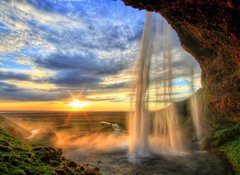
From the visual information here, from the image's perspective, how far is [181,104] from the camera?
5581 cm

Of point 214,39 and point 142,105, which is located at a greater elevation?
point 214,39

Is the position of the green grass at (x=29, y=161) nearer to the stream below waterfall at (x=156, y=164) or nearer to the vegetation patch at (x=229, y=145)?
the stream below waterfall at (x=156, y=164)

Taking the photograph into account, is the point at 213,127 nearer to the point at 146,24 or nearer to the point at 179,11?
the point at 146,24

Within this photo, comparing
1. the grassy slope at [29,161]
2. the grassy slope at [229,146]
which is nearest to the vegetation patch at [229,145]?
the grassy slope at [229,146]

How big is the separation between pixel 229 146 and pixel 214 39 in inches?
510

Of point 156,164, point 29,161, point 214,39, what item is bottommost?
point 156,164

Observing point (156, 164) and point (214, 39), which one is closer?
point (156, 164)

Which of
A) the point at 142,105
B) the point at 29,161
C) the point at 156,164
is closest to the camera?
the point at 29,161

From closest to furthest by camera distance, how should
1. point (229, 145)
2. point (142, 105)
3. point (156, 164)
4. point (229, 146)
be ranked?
1. point (156, 164)
2. point (229, 146)
3. point (229, 145)
4. point (142, 105)

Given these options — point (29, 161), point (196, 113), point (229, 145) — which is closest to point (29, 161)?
point (29, 161)

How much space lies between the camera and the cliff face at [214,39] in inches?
535

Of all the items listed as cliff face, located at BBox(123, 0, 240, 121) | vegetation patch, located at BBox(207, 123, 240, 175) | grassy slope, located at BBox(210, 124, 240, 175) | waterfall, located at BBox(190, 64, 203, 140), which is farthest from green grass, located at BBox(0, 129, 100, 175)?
waterfall, located at BBox(190, 64, 203, 140)

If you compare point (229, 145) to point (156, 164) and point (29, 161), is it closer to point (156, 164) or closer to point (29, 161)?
point (156, 164)

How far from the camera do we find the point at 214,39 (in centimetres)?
2139
